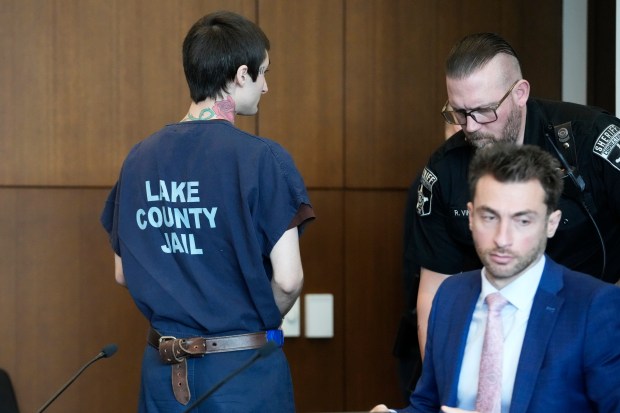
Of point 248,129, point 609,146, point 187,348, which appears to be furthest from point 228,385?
point 248,129

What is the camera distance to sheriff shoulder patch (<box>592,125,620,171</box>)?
2660 millimetres

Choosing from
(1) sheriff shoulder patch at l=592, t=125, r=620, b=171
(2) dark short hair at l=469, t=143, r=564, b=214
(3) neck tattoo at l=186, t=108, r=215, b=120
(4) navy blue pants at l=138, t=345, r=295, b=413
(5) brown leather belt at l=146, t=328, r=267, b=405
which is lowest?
(4) navy blue pants at l=138, t=345, r=295, b=413

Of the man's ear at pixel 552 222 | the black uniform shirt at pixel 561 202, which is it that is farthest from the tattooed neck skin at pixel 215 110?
the man's ear at pixel 552 222

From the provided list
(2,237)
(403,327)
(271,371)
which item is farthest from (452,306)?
(2,237)

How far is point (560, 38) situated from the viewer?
4.48m

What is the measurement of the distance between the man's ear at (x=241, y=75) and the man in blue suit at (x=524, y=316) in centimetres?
69

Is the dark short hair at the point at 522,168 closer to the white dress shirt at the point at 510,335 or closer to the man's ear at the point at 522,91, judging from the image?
the white dress shirt at the point at 510,335

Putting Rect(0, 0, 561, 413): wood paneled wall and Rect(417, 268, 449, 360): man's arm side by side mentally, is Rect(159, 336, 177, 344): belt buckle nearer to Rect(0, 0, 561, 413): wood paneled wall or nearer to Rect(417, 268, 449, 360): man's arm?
Rect(417, 268, 449, 360): man's arm

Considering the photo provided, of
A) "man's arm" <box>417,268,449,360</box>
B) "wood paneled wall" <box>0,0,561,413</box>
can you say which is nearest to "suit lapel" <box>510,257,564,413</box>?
"man's arm" <box>417,268,449,360</box>

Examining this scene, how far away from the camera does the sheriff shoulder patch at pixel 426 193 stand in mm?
2881

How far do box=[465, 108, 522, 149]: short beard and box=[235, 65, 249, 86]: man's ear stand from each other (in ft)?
2.00

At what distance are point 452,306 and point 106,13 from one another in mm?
2354

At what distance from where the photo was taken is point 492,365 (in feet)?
6.70

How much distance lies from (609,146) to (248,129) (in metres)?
1.85
